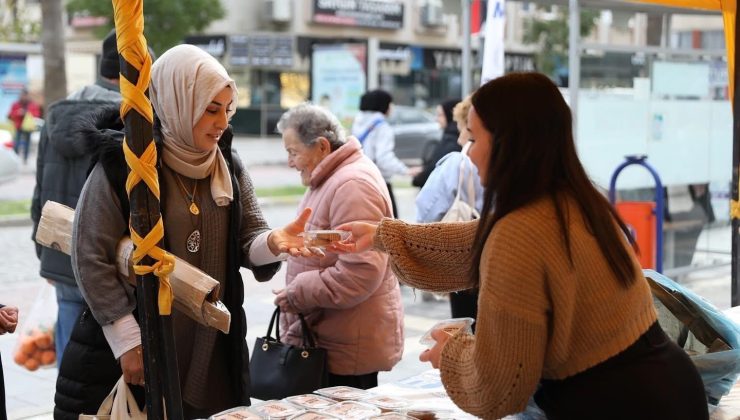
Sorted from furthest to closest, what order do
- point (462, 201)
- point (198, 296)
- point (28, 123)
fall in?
point (28, 123) → point (462, 201) → point (198, 296)

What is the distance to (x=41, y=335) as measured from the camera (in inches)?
220

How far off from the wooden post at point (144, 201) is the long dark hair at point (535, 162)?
866 millimetres

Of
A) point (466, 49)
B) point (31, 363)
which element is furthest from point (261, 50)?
point (31, 363)

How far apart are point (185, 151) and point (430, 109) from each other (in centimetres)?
3494

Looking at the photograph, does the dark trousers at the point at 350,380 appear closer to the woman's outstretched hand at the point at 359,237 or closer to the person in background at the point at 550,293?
the woman's outstretched hand at the point at 359,237

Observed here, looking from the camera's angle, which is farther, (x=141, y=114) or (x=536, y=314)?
(x=141, y=114)

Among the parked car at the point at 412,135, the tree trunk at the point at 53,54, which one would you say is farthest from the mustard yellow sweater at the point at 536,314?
the parked car at the point at 412,135

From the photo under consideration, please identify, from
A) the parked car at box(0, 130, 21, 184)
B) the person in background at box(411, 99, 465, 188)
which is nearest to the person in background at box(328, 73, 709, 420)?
the parked car at box(0, 130, 21, 184)

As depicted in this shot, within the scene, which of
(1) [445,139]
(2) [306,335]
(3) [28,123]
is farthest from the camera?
(3) [28,123]

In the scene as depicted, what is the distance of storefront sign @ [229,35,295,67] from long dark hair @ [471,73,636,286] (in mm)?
33044

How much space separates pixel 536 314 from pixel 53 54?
14.5m

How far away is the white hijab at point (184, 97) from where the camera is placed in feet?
9.40

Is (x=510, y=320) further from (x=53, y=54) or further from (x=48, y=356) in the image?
(x=53, y=54)

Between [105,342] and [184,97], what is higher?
[184,97]
